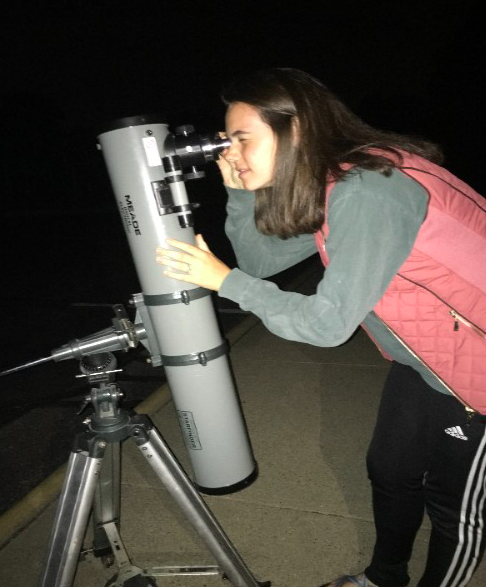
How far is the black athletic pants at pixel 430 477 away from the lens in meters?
1.42

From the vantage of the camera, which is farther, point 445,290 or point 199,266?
point 199,266

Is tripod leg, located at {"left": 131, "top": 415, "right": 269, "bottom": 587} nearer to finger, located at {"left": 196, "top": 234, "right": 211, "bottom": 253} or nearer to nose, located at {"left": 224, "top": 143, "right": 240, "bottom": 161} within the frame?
finger, located at {"left": 196, "top": 234, "right": 211, "bottom": 253}

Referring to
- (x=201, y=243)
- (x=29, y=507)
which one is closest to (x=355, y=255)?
(x=201, y=243)

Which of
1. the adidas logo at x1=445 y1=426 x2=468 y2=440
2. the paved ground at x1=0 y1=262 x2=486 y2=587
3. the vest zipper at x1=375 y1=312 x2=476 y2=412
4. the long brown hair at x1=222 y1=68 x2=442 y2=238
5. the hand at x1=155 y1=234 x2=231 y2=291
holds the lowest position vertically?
the paved ground at x1=0 y1=262 x2=486 y2=587

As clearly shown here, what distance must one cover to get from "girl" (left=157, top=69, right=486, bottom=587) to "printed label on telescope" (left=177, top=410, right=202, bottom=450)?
0.69 m

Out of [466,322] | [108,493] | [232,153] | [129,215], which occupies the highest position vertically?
[232,153]

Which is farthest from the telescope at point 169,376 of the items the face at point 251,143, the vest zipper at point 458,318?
the vest zipper at point 458,318

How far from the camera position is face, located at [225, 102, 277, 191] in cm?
131

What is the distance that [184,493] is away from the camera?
1.54m

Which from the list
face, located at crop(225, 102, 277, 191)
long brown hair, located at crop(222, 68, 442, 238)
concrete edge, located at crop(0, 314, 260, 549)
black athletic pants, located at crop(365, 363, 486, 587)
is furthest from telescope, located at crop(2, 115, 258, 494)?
concrete edge, located at crop(0, 314, 260, 549)

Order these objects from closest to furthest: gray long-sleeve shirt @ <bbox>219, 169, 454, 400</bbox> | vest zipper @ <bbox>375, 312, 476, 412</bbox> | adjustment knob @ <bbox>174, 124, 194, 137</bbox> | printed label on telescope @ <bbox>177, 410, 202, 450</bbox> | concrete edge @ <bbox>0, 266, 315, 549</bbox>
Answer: gray long-sleeve shirt @ <bbox>219, 169, 454, 400</bbox> < vest zipper @ <bbox>375, 312, 476, 412</bbox> < adjustment knob @ <bbox>174, 124, 194, 137</bbox> < printed label on telescope @ <bbox>177, 410, 202, 450</bbox> < concrete edge @ <bbox>0, 266, 315, 549</bbox>

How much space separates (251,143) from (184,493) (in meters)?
1.11

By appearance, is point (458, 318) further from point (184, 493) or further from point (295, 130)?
point (184, 493)

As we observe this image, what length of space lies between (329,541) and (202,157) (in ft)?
5.79
